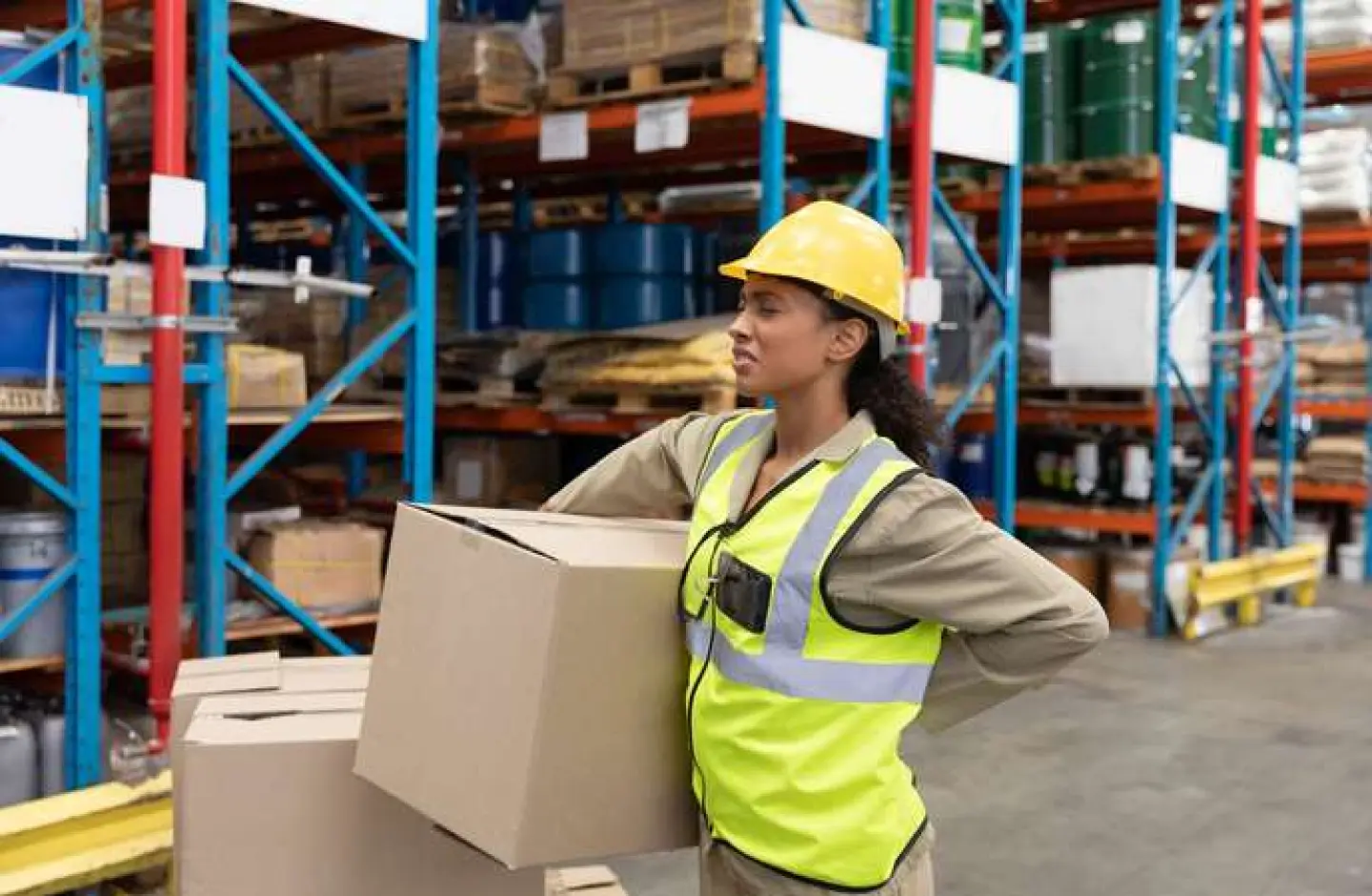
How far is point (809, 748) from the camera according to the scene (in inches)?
98.8

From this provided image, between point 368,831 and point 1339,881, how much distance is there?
3330 mm

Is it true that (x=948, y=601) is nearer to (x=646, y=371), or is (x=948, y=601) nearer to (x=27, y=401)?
(x=27, y=401)

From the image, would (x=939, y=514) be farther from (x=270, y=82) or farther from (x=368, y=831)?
(x=270, y=82)

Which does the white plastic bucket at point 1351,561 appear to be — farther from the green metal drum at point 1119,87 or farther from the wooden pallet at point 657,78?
the wooden pallet at point 657,78

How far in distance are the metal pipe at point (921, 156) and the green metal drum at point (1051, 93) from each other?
1.95 metres

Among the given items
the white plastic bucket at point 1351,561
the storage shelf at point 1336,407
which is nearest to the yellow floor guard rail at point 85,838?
the storage shelf at point 1336,407

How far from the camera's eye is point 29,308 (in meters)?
4.31

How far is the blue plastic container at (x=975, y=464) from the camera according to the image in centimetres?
1002

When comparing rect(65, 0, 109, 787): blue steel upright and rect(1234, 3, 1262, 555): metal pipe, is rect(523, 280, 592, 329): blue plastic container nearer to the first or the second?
rect(65, 0, 109, 787): blue steel upright

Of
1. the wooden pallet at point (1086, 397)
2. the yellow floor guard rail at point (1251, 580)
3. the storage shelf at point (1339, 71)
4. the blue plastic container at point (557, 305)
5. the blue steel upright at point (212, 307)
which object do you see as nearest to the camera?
the blue steel upright at point (212, 307)

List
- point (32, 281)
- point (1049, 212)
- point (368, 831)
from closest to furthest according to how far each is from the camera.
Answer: point (368, 831) → point (32, 281) → point (1049, 212)

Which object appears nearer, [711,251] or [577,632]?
[577,632]

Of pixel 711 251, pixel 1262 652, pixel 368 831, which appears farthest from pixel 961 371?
pixel 368 831

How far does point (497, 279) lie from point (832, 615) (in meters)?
6.23
